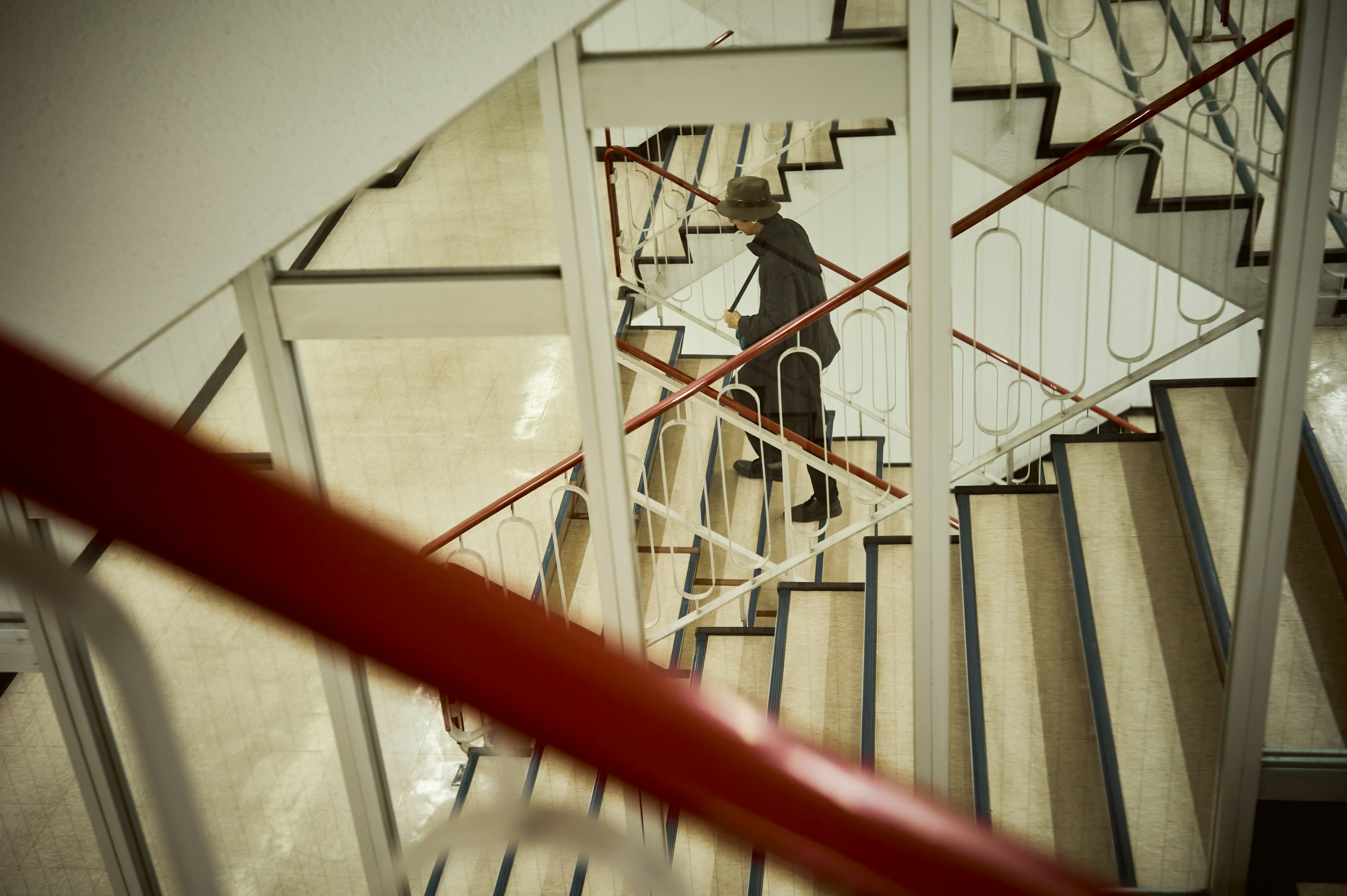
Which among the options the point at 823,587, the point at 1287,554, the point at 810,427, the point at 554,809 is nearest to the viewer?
the point at 554,809

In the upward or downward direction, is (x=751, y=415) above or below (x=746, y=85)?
below

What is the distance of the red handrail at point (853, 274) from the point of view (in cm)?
227

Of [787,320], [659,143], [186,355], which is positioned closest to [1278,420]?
[787,320]

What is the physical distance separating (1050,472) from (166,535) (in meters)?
6.93

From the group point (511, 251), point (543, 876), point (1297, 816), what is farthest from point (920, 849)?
point (1297, 816)

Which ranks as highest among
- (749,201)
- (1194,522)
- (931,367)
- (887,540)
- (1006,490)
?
(749,201)

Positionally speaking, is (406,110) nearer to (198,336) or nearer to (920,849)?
(198,336)

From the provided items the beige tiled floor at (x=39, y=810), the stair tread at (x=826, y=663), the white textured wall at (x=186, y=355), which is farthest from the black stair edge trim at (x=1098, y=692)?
the beige tiled floor at (x=39, y=810)

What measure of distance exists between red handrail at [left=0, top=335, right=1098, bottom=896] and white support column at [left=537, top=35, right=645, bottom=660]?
5.04ft

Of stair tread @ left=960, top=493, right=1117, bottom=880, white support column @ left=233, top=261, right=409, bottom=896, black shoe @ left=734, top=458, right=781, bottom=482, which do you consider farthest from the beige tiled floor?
stair tread @ left=960, top=493, right=1117, bottom=880

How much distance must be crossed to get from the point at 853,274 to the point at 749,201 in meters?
0.34

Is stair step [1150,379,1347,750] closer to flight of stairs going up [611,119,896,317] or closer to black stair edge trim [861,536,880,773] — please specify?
black stair edge trim [861,536,880,773]

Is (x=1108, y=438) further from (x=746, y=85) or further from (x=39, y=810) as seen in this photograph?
(x=39, y=810)

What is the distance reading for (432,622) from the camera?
36cm
